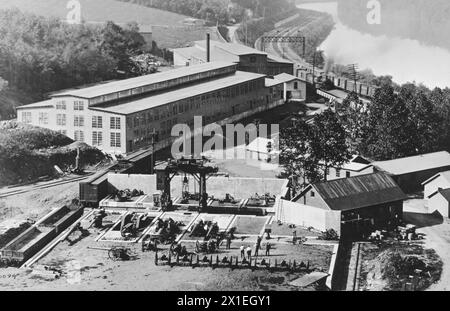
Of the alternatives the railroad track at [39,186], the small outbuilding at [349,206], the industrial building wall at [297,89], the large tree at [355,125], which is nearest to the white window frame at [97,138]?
the railroad track at [39,186]

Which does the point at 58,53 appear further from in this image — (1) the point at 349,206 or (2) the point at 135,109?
(1) the point at 349,206

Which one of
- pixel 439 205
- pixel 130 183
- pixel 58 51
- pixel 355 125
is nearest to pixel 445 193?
pixel 439 205

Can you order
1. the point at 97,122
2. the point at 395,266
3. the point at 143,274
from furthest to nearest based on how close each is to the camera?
1. the point at 97,122
2. the point at 395,266
3. the point at 143,274

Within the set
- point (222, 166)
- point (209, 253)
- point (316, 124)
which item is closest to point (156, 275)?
point (209, 253)

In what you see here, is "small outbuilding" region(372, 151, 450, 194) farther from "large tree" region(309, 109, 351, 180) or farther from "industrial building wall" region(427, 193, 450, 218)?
"large tree" region(309, 109, 351, 180)

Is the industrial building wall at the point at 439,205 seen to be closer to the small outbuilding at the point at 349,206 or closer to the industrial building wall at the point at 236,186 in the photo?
the small outbuilding at the point at 349,206
